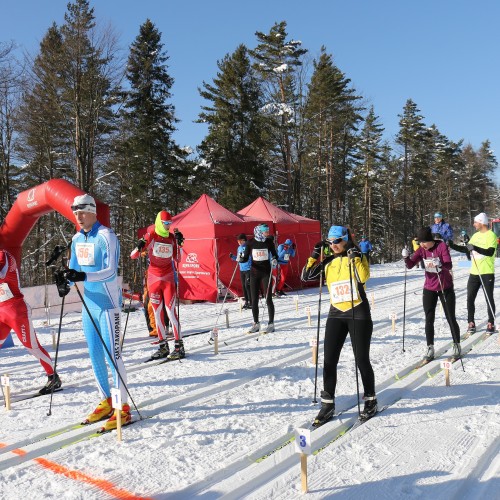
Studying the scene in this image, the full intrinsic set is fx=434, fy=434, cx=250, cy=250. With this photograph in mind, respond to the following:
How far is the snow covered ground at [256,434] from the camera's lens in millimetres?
2975

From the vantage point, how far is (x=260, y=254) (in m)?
8.49

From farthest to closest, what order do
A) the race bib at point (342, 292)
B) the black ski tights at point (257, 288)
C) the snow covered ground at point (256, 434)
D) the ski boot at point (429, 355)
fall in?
the black ski tights at point (257, 288) < the ski boot at point (429, 355) < the race bib at point (342, 292) < the snow covered ground at point (256, 434)

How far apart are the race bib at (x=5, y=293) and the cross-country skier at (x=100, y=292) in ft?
5.55

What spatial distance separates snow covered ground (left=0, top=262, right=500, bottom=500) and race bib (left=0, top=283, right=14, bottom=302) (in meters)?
1.21

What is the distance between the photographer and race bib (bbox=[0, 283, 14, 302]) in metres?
5.31

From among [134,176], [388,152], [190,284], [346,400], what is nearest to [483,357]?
[346,400]

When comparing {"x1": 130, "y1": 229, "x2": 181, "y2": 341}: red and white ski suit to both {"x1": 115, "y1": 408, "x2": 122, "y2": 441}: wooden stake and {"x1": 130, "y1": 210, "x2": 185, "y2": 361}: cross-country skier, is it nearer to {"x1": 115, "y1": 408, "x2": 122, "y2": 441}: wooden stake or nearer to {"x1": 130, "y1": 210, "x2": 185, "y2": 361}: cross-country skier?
{"x1": 130, "y1": 210, "x2": 185, "y2": 361}: cross-country skier

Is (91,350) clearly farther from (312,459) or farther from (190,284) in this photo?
(190,284)

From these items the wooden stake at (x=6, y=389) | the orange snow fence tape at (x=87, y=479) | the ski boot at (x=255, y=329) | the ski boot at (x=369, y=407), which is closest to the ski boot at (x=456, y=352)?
the ski boot at (x=369, y=407)

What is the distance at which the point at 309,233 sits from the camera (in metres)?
17.5

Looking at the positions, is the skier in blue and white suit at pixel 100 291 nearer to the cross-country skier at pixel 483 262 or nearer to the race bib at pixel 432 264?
the race bib at pixel 432 264

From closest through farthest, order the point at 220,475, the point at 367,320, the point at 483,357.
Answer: the point at 220,475, the point at 367,320, the point at 483,357

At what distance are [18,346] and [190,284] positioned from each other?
22.8 feet

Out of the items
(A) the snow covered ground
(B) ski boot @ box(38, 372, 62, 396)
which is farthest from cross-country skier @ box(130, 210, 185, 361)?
(B) ski boot @ box(38, 372, 62, 396)
